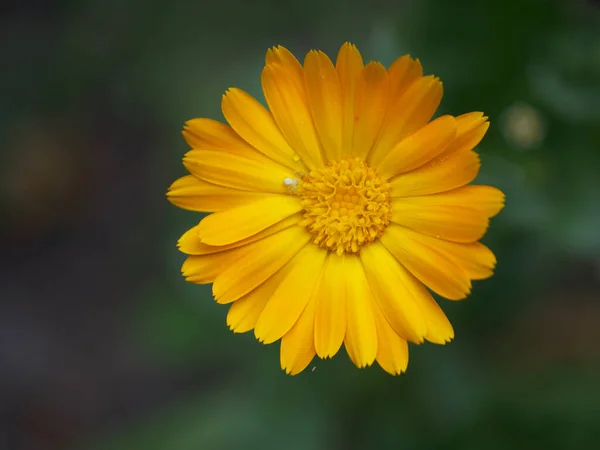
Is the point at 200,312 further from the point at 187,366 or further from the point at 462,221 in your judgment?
the point at 462,221

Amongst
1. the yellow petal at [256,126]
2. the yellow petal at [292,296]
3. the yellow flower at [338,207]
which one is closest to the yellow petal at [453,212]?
the yellow flower at [338,207]

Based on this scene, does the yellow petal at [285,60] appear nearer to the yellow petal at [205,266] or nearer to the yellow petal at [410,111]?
the yellow petal at [410,111]

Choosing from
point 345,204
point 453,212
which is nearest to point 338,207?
point 345,204

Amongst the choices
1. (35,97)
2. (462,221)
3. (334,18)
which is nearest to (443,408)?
(462,221)

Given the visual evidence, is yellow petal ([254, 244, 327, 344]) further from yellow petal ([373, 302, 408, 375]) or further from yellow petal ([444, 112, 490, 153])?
yellow petal ([444, 112, 490, 153])

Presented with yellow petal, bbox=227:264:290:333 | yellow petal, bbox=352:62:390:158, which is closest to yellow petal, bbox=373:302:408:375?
yellow petal, bbox=227:264:290:333

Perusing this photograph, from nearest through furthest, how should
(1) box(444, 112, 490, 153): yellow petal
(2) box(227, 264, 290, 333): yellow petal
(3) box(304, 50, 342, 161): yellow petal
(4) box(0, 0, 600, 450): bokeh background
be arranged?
(1) box(444, 112, 490, 153): yellow petal, (3) box(304, 50, 342, 161): yellow petal, (2) box(227, 264, 290, 333): yellow petal, (4) box(0, 0, 600, 450): bokeh background
